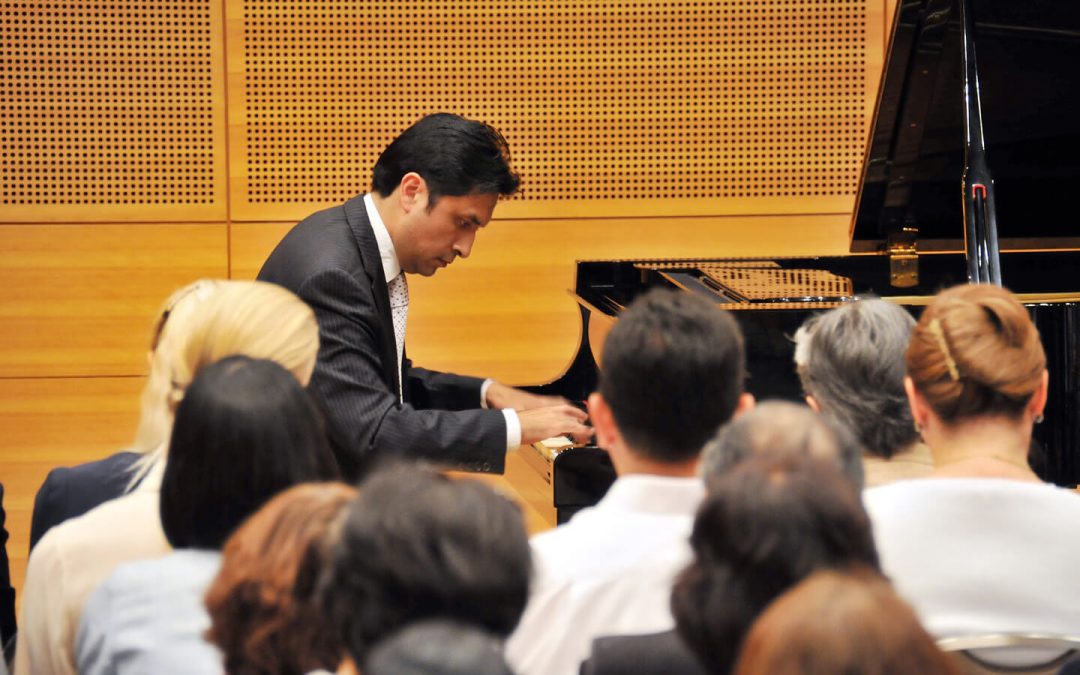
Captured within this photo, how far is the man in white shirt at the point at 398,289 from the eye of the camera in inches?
120

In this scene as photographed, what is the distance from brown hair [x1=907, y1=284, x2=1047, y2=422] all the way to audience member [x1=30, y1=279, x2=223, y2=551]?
1.02 metres

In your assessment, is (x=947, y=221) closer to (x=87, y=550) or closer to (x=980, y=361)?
(x=980, y=361)

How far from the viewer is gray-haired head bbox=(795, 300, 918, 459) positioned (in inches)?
88.4

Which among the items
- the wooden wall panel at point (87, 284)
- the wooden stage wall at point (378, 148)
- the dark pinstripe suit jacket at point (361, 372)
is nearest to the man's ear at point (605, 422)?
the dark pinstripe suit jacket at point (361, 372)

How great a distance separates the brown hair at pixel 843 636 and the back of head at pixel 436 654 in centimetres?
18

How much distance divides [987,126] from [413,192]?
5.89 feet

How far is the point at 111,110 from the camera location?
510 cm

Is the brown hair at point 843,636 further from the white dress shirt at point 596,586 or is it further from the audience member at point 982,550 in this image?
the audience member at point 982,550

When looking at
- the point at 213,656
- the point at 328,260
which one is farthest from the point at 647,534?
the point at 328,260

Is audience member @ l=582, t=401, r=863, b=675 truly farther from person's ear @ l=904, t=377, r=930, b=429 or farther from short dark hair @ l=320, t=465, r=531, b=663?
person's ear @ l=904, t=377, r=930, b=429

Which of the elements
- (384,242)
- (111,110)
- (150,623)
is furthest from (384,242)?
(111,110)

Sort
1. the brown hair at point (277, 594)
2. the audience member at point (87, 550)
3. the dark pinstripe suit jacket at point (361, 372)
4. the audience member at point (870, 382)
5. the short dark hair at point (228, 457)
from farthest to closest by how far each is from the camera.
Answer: the dark pinstripe suit jacket at point (361, 372), the audience member at point (870, 382), the audience member at point (87, 550), the short dark hair at point (228, 457), the brown hair at point (277, 594)

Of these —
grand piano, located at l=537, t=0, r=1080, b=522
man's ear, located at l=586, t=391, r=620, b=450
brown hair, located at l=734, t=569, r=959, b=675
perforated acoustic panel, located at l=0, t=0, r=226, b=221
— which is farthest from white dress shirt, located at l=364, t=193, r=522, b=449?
brown hair, located at l=734, t=569, r=959, b=675

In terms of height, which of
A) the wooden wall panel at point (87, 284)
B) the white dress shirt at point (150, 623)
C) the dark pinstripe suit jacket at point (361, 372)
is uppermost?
the white dress shirt at point (150, 623)
